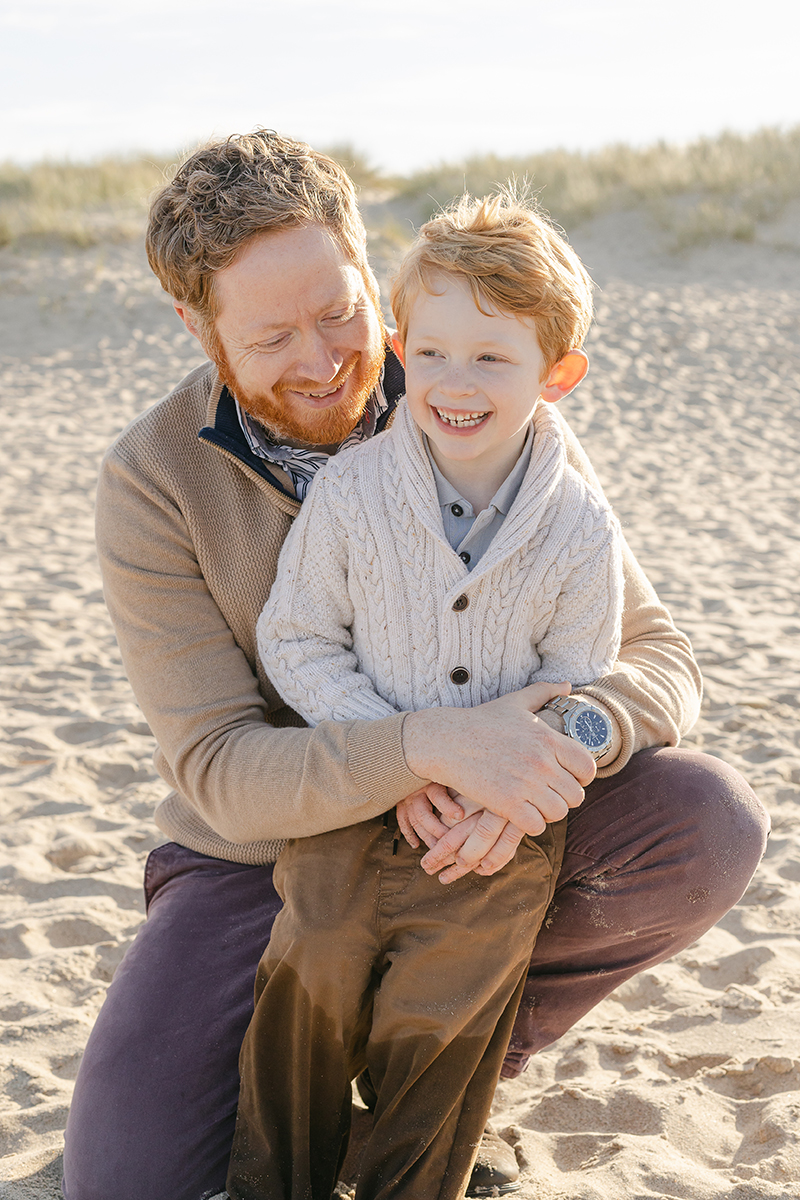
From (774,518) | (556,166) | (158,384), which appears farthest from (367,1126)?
(556,166)

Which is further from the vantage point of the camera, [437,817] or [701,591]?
[701,591]

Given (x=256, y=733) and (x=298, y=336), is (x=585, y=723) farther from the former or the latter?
(x=298, y=336)

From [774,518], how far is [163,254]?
542cm

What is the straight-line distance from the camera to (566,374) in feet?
7.27

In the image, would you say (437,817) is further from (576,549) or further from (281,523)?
(281,523)

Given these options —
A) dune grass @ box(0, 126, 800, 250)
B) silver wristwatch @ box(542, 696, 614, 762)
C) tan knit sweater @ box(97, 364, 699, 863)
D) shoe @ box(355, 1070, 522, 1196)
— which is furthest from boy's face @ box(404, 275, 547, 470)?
dune grass @ box(0, 126, 800, 250)

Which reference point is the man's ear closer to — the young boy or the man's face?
the man's face

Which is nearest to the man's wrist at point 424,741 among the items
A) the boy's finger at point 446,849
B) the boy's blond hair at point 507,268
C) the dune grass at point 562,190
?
the boy's finger at point 446,849

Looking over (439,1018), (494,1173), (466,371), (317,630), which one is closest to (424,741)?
(317,630)

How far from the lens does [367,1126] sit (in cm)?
242

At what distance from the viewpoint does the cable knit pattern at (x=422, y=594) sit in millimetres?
2105

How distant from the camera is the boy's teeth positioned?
208 centimetres

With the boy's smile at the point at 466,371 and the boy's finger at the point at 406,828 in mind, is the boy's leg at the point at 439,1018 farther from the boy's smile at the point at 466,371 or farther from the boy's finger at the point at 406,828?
the boy's smile at the point at 466,371

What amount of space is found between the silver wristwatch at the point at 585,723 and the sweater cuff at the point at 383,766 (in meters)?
0.30
